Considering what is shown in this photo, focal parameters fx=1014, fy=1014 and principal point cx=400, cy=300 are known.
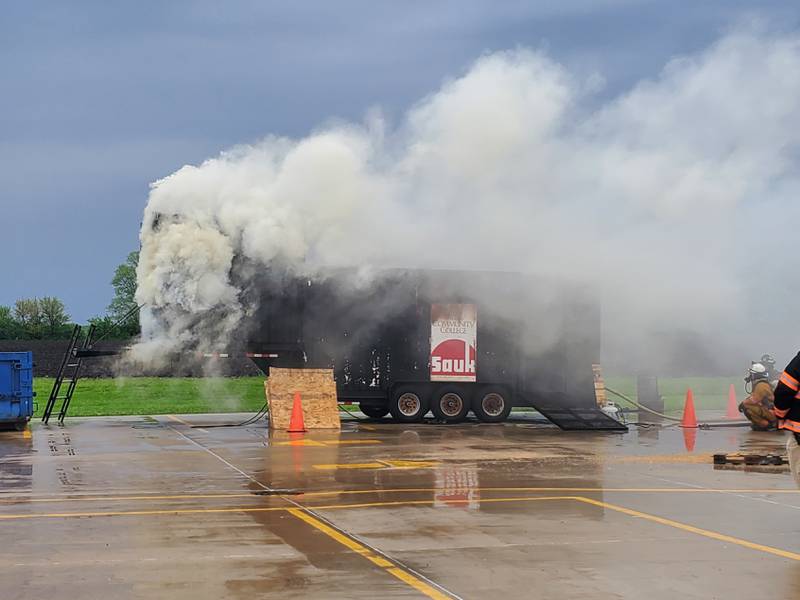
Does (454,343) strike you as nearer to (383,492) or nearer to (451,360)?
(451,360)

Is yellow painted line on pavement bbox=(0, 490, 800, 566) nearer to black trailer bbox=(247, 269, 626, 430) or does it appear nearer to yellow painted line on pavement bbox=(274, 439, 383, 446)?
yellow painted line on pavement bbox=(274, 439, 383, 446)

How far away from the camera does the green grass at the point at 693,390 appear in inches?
1321

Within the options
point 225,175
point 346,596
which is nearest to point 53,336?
point 225,175

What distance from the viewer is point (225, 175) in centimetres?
2367

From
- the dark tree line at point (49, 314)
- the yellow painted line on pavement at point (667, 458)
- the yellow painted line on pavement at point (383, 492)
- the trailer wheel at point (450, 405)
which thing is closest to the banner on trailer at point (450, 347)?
the trailer wheel at point (450, 405)

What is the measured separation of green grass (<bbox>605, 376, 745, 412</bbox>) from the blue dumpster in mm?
17803

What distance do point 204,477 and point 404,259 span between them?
11413 millimetres

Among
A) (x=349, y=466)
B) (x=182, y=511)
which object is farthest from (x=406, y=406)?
(x=182, y=511)

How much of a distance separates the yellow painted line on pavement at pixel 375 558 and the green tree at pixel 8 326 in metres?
75.8

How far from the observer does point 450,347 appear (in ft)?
80.2

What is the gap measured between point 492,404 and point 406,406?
2.08m

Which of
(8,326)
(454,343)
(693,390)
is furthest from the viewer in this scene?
(8,326)

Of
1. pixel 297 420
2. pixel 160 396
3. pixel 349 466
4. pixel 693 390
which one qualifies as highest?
pixel 693 390

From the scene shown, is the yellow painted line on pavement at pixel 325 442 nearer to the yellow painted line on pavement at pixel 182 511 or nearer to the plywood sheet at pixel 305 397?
the plywood sheet at pixel 305 397
